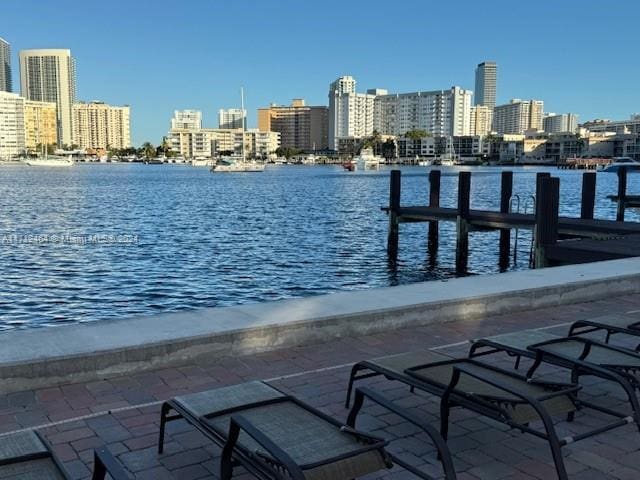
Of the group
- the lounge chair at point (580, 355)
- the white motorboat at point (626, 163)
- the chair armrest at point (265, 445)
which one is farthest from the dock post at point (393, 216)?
the white motorboat at point (626, 163)

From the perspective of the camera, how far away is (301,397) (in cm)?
526

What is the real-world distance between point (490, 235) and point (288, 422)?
108 ft

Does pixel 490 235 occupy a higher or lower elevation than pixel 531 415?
lower

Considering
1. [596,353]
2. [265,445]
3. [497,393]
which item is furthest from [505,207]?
[265,445]

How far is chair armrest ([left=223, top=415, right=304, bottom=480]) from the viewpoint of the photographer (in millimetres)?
2922

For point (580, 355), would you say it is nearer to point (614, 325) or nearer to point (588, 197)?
point (614, 325)

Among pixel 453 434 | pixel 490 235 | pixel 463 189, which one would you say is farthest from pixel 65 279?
pixel 490 235

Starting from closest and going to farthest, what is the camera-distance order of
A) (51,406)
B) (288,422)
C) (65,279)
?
(288,422), (51,406), (65,279)

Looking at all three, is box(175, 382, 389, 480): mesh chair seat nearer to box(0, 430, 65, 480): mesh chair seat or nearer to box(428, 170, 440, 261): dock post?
box(0, 430, 65, 480): mesh chair seat

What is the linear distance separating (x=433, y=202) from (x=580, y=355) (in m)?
24.6

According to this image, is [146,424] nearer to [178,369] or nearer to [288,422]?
[178,369]

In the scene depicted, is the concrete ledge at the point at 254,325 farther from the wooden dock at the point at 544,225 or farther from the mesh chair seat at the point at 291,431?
the wooden dock at the point at 544,225

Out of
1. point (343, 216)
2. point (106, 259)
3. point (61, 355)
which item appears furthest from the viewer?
point (343, 216)

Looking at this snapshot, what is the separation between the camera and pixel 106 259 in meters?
24.8
